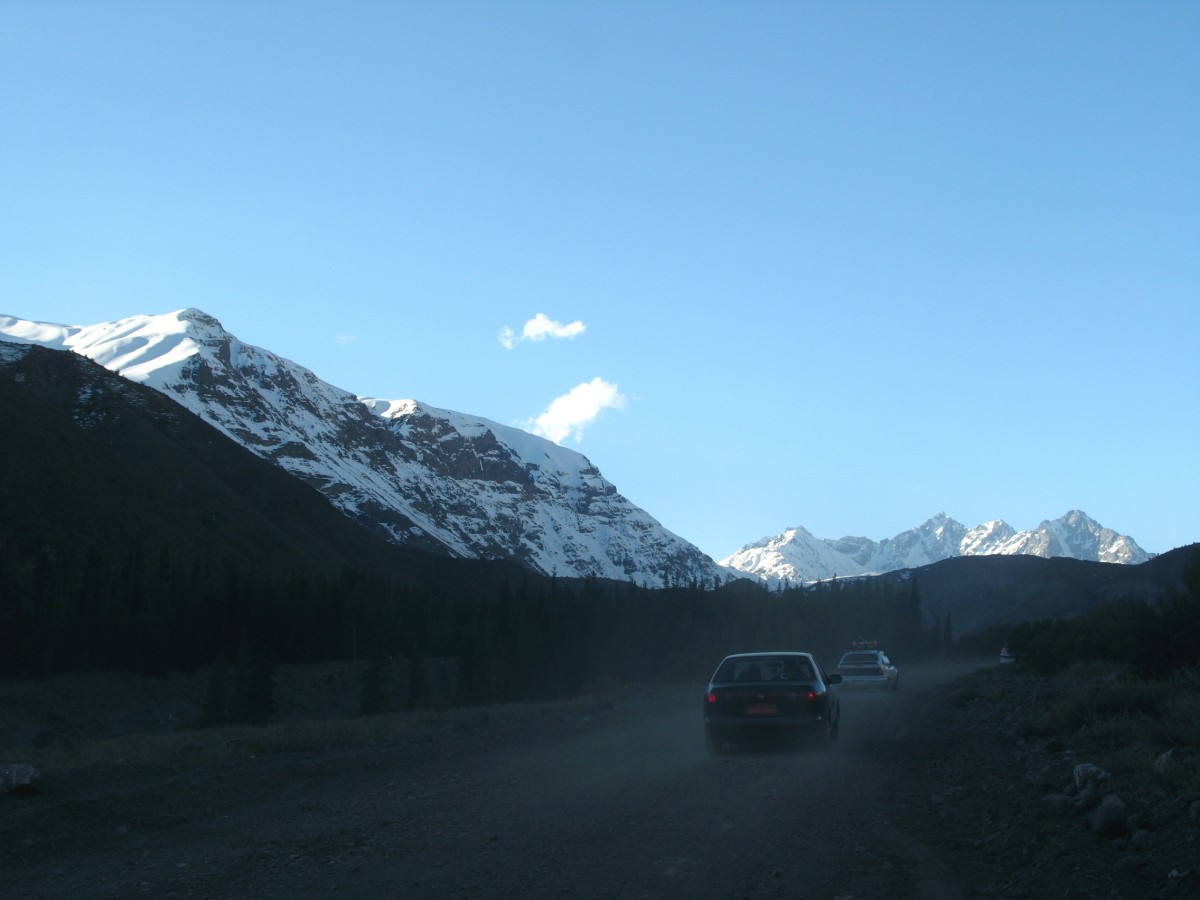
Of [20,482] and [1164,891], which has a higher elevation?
[20,482]

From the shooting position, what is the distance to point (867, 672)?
35.8 m

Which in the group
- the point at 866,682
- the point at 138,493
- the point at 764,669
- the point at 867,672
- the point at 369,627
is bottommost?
the point at 866,682

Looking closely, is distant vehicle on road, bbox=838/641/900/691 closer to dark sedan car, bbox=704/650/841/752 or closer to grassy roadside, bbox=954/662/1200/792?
grassy roadside, bbox=954/662/1200/792

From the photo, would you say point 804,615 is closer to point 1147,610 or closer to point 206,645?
point 206,645

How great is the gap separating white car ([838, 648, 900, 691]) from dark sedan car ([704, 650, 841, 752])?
1912 cm

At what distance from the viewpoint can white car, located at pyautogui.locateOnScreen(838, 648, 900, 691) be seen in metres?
35.6

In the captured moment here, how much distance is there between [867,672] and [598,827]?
91.3ft

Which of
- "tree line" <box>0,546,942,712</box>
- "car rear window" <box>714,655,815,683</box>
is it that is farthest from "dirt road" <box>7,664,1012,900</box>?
"tree line" <box>0,546,942,712</box>

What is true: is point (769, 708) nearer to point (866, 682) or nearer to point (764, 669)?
point (764, 669)

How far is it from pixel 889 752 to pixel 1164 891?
9.43m

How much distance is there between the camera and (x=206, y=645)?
7900cm

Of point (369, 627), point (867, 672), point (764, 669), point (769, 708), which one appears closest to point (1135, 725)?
point (769, 708)

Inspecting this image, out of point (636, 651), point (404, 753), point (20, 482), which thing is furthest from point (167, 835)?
point (20, 482)

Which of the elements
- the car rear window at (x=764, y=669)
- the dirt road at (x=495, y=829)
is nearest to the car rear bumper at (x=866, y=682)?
the car rear window at (x=764, y=669)
